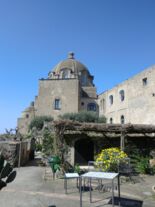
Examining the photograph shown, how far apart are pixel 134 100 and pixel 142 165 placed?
17.7m

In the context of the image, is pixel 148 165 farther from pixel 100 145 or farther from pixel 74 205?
pixel 74 205

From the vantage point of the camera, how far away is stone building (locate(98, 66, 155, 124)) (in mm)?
26281

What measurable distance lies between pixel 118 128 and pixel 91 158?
178 inches

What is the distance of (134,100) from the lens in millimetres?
29172

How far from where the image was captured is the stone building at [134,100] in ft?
86.2

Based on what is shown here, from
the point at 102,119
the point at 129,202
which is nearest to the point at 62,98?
the point at 102,119

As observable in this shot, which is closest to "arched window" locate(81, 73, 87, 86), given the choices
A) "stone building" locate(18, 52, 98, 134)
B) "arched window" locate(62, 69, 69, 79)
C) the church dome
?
the church dome

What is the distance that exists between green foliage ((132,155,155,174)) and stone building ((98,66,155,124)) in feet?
42.7

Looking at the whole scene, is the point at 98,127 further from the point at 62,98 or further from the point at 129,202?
the point at 62,98

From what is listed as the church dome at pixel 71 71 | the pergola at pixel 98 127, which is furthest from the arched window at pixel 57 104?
the pergola at pixel 98 127

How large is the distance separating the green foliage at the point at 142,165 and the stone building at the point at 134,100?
13.0m

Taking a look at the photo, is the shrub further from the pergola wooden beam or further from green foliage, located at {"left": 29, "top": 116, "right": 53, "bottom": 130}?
green foliage, located at {"left": 29, "top": 116, "right": 53, "bottom": 130}

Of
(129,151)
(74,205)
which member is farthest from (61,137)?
(74,205)

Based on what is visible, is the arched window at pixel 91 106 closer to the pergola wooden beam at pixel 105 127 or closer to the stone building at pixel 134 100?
the stone building at pixel 134 100
